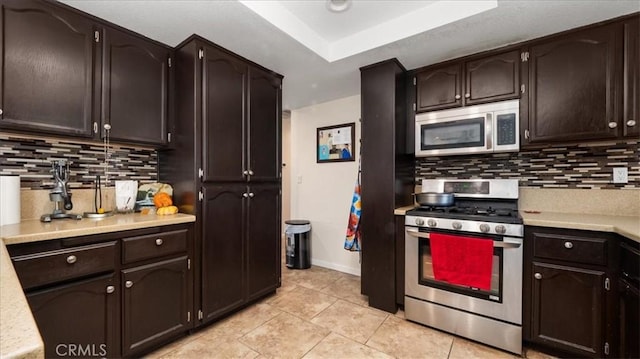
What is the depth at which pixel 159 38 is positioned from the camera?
207 cm

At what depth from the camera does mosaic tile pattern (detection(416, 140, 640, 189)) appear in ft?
6.49

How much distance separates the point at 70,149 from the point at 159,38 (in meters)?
1.04

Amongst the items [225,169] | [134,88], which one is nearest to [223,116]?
[225,169]

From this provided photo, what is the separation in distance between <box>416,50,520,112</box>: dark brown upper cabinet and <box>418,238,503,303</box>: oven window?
1.18m

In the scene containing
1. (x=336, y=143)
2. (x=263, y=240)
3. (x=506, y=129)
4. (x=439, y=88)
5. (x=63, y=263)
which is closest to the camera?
(x=63, y=263)

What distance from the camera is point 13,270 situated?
0.77 m

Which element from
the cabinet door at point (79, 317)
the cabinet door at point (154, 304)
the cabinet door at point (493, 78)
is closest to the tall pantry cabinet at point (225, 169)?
the cabinet door at point (154, 304)

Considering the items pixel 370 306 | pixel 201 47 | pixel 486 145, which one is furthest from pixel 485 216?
pixel 201 47

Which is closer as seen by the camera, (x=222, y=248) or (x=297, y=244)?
(x=222, y=248)

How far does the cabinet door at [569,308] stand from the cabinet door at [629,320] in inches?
4.2

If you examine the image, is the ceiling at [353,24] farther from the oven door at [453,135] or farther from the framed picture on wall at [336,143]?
the framed picture on wall at [336,143]

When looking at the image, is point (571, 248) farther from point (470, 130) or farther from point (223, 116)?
point (223, 116)

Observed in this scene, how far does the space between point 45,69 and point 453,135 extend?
9.41 feet

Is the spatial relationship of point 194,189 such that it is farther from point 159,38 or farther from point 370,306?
point 370,306
